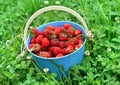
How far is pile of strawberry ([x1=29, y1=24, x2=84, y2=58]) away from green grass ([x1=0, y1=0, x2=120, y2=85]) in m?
0.12

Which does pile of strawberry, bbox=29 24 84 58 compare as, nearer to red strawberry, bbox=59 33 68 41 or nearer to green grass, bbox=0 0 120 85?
red strawberry, bbox=59 33 68 41

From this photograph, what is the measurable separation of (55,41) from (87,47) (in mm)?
255

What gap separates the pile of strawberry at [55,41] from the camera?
1960mm

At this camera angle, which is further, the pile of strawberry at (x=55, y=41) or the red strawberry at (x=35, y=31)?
the red strawberry at (x=35, y=31)

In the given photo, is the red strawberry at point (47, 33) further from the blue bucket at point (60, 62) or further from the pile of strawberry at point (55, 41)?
the blue bucket at point (60, 62)

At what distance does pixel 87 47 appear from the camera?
215 centimetres

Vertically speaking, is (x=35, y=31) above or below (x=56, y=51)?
above

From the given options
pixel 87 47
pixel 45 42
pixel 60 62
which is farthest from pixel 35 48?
pixel 87 47

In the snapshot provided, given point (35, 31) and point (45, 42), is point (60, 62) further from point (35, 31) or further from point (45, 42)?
point (35, 31)

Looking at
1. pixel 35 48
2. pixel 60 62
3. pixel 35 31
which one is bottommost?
pixel 60 62

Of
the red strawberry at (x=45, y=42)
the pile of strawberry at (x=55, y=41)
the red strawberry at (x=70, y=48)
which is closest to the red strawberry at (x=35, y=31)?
the pile of strawberry at (x=55, y=41)

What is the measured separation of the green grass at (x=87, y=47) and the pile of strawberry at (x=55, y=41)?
125mm

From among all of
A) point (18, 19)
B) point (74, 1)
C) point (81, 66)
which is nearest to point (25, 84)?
point (81, 66)

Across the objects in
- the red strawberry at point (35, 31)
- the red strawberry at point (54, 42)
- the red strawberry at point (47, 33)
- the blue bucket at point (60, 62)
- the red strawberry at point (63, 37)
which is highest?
the red strawberry at point (35, 31)
